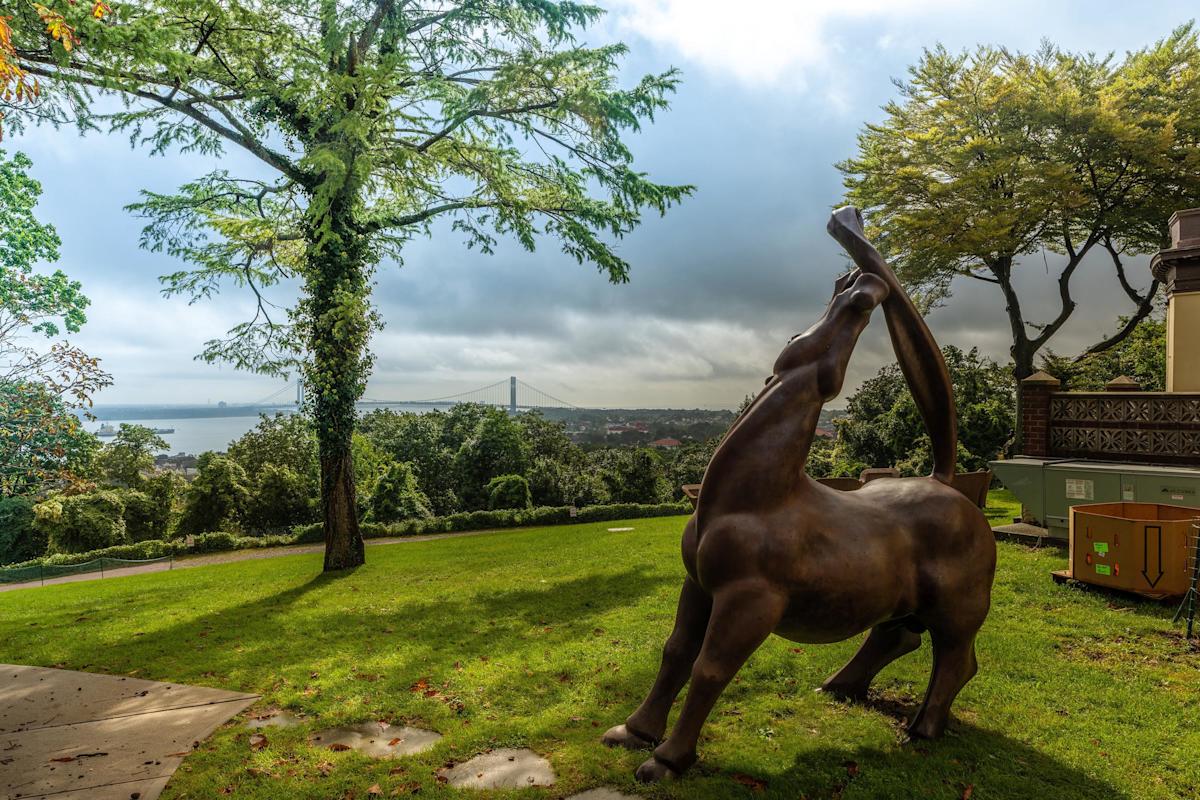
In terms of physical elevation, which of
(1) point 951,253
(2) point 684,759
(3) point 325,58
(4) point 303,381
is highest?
(3) point 325,58

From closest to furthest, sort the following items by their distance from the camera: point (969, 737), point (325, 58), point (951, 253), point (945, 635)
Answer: point (945, 635), point (969, 737), point (325, 58), point (951, 253)

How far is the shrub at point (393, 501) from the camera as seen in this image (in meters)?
20.3

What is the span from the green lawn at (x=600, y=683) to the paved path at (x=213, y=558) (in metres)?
4.87

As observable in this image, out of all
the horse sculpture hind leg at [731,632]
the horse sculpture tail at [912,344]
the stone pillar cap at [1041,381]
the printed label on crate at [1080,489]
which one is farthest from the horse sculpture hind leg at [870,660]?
the stone pillar cap at [1041,381]

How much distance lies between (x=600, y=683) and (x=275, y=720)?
2.49m

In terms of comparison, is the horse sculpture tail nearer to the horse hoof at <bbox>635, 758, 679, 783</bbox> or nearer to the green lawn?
the green lawn

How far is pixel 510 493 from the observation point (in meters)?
22.3

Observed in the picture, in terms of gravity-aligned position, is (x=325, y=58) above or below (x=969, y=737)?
above

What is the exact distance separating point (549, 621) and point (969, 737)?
450cm

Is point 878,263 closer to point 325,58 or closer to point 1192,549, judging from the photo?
point 1192,549

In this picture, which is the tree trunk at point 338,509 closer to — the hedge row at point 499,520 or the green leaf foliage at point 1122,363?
the hedge row at point 499,520

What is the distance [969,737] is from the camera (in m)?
3.92

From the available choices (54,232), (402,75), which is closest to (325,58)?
(402,75)

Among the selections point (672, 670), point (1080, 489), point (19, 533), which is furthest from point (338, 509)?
point (19, 533)
